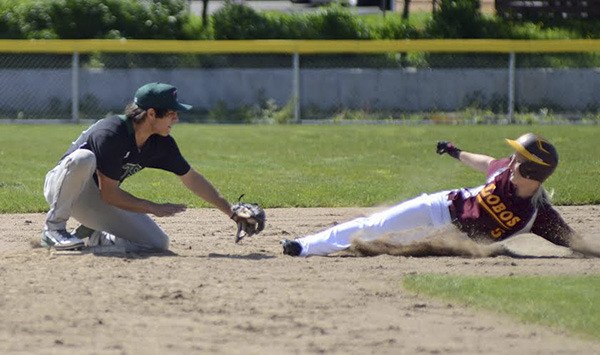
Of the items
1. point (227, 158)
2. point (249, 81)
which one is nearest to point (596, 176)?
point (227, 158)

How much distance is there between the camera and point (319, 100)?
25.1m

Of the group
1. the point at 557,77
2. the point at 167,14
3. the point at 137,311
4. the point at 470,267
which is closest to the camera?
the point at 137,311

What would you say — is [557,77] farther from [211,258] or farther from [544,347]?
[544,347]

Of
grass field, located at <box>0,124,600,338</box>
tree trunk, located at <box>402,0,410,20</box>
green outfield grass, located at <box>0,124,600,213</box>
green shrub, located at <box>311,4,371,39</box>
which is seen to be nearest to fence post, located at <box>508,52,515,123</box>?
grass field, located at <box>0,124,600,338</box>

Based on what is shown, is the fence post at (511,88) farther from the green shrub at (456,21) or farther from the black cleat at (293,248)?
the black cleat at (293,248)

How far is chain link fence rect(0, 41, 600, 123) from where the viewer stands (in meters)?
24.7

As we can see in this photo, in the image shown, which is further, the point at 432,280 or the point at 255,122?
the point at 255,122

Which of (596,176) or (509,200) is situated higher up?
(509,200)

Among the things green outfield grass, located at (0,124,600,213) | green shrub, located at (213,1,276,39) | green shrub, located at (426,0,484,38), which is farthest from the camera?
green shrub, located at (426,0,484,38)

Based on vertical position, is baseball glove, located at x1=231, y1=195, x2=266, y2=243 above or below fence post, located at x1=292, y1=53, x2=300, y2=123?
above

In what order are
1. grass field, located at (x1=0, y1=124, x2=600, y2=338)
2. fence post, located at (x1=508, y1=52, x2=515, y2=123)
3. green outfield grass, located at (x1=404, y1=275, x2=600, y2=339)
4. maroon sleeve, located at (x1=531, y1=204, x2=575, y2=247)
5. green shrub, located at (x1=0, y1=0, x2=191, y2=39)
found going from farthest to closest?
1. green shrub, located at (x1=0, y1=0, x2=191, y2=39)
2. fence post, located at (x1=508, y1=52, x2=515, y2=123)
3. maroon sleeve, located at (x1=531, y1=204, x2=575, y2=247)
4. grass field, located at (x1=0, y1=124, x2=600, y2=338)
5. green outfield grass, located at (x1=404, y1=275, x2=600, y2=339)

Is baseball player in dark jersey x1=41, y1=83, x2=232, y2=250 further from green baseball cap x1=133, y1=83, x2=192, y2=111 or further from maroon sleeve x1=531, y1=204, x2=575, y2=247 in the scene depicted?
maroon sleeve x1=531, y1=204, x2=575, y2=247

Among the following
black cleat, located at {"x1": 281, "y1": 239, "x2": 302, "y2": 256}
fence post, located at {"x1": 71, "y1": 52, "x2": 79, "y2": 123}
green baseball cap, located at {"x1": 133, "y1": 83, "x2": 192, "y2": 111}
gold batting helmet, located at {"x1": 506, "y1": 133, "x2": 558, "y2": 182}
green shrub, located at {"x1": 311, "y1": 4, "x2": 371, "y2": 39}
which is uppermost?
green baseball cap, located at {"x1": 133, "y1": 83, "x2": 192, "y2": 111}

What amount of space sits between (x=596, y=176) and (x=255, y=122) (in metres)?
10.7
